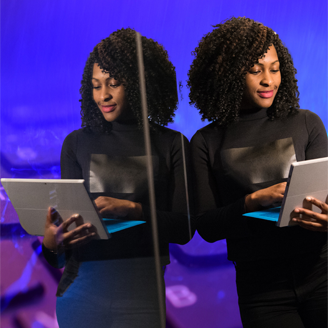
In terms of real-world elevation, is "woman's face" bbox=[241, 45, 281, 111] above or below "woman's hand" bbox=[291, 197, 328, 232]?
above

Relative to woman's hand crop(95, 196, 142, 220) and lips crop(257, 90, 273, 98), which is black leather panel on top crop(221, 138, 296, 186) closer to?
lips crop(257, 90, 273, 98)

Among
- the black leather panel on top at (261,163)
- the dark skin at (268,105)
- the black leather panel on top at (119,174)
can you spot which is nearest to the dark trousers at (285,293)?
the dark skin at (268,105)

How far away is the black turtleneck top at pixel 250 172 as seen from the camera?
80cm

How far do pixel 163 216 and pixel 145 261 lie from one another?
0.13 meters

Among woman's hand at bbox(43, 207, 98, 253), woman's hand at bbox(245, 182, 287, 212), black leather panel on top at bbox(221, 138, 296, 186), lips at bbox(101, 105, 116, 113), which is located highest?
lips at bbox(101, 105, 116, 113)

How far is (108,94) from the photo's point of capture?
773 millimetres

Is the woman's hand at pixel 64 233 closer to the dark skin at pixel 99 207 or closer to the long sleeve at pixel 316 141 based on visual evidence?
the dark skin at pixel 99 207

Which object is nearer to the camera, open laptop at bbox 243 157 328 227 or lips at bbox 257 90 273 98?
open laptop at bbox 243 157 328 227

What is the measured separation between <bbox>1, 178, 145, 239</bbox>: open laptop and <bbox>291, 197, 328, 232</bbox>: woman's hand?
1.47ft

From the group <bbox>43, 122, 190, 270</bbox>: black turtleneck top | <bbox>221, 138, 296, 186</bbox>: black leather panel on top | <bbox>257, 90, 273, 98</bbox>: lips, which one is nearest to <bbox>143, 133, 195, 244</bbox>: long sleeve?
<bbox>43, 122, 190, 270</bbox>: black turtleneck top

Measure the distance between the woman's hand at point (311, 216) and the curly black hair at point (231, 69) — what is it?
0.80 feet

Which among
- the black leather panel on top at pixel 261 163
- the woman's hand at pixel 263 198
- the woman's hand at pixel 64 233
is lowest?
the woman's hand at pixel 64 233

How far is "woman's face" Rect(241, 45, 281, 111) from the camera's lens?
2.68 ft

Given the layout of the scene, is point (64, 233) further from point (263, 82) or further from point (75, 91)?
point (263, 82)
